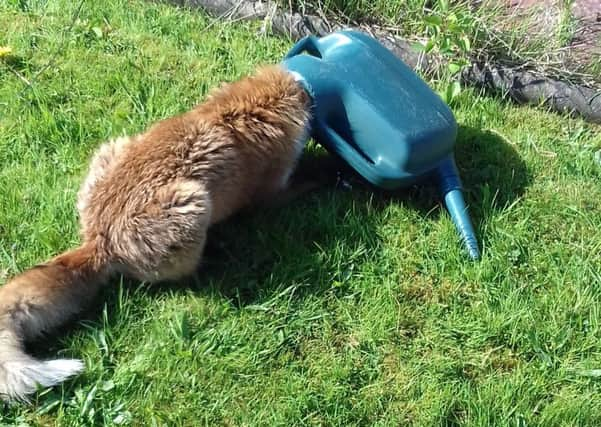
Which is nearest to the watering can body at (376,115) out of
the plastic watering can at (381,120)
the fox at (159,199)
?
the plastic watering can at (381,120)

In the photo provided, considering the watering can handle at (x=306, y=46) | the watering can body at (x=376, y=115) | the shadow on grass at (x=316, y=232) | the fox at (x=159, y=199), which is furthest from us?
the watering can handle at (x=306, y=46)

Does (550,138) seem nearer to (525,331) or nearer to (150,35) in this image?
(525,331)

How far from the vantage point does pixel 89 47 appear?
16.3 feet

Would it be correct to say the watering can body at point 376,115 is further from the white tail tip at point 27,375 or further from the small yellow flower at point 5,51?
the small yellow flower at point 5,51

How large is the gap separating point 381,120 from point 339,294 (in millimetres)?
814

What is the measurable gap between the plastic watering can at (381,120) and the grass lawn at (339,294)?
0.62 ft

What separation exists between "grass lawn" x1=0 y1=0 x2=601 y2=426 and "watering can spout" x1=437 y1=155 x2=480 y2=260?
0.06 metres

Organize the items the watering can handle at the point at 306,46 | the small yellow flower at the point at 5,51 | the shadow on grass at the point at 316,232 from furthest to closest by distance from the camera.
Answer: the small yellow flower at the point at 5,51
the watering can handle at the point at 306,46
the shadow on grass at the point at 316,232

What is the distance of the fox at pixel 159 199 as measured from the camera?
320 cm

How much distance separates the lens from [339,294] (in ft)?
11.9

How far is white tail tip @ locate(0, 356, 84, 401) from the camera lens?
9.88ft

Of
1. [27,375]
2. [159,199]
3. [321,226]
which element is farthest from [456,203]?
[27,375]

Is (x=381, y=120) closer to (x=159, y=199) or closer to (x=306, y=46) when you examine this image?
(x=306, y=46)

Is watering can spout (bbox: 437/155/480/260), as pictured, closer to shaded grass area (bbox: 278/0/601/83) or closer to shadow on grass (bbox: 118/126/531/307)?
shadow on grass (bbox: 118/126/531/307)
